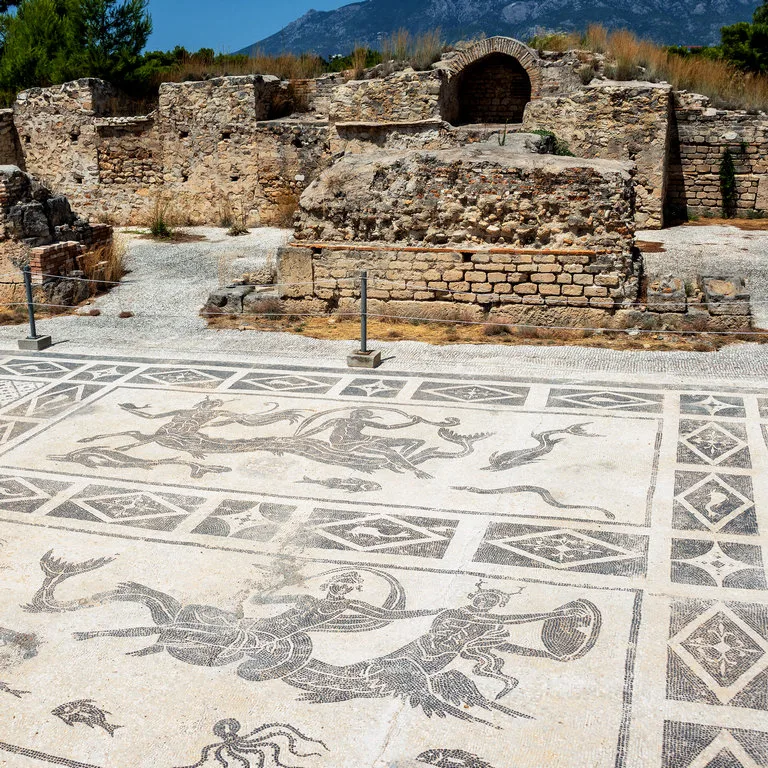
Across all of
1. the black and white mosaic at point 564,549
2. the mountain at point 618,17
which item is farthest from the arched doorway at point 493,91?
the mountain at point 618,17

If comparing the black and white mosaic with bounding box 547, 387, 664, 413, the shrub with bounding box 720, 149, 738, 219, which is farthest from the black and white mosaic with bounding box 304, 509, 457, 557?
the shrub with bounding box 720, 149, 738, 219

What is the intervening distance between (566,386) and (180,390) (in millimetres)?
3487

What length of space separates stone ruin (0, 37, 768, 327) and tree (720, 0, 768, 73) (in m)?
12.1

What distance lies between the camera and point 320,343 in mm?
9414

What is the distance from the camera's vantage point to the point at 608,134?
15961 millimetres

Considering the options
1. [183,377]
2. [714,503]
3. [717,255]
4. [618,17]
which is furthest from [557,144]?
[618,17]

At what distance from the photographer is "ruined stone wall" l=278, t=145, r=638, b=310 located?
374 inches

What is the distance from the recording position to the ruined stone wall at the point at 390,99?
16984 millimetres

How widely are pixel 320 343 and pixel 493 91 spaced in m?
11.9

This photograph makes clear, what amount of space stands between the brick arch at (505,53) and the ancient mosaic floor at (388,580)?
1143 cm

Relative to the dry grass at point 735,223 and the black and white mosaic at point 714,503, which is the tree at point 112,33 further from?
the black and white mosaic at point 714,503

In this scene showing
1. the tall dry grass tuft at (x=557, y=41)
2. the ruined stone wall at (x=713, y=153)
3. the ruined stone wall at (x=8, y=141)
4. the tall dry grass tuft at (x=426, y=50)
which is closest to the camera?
the ruined stone wall at (x=713, y=153)

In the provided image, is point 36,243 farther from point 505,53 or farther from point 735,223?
point 735,223

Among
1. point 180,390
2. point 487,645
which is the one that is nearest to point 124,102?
point 180,390
